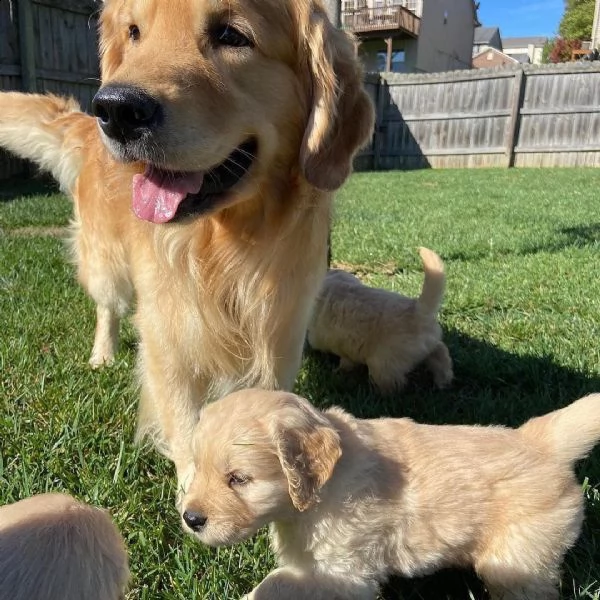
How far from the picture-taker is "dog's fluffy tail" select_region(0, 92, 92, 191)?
4.13 metres

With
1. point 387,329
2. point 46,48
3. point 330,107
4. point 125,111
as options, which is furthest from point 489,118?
point 125,111

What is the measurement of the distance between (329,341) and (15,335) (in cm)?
188

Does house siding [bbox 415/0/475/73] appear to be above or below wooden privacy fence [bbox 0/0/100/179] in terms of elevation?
above

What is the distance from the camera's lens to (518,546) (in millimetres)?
1909

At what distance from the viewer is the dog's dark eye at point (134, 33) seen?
97.8 inches

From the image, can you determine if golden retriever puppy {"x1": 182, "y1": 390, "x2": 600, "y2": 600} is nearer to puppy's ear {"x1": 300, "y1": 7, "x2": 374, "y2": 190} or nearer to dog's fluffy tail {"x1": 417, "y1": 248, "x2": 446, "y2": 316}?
puppy's ear {"x1": 300, "y1": 7, "x2": 374, "y2": 190}

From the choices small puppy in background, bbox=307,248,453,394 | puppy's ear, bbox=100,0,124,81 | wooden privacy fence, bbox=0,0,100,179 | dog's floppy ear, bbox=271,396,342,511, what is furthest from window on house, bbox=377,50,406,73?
dog's floppy ear, bbox=271,396,342,511

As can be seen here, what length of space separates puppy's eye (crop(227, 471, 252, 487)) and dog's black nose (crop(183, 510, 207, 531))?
126 mm

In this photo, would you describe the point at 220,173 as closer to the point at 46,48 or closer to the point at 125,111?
the point at 125,111

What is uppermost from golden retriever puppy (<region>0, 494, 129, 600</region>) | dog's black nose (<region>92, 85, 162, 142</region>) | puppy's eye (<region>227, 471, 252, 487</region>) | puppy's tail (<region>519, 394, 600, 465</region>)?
dog's black nose (<region>92, 85, 162, 142</region>)

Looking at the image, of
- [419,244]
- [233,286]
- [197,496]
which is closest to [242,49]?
[233,286]

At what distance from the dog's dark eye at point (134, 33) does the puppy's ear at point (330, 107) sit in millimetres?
663

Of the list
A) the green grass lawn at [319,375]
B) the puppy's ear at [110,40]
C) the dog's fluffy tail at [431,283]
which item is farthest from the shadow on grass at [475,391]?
the puppy's ear at [110,40]

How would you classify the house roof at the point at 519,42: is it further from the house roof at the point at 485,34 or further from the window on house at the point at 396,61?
the window on house at the point at 396,61
